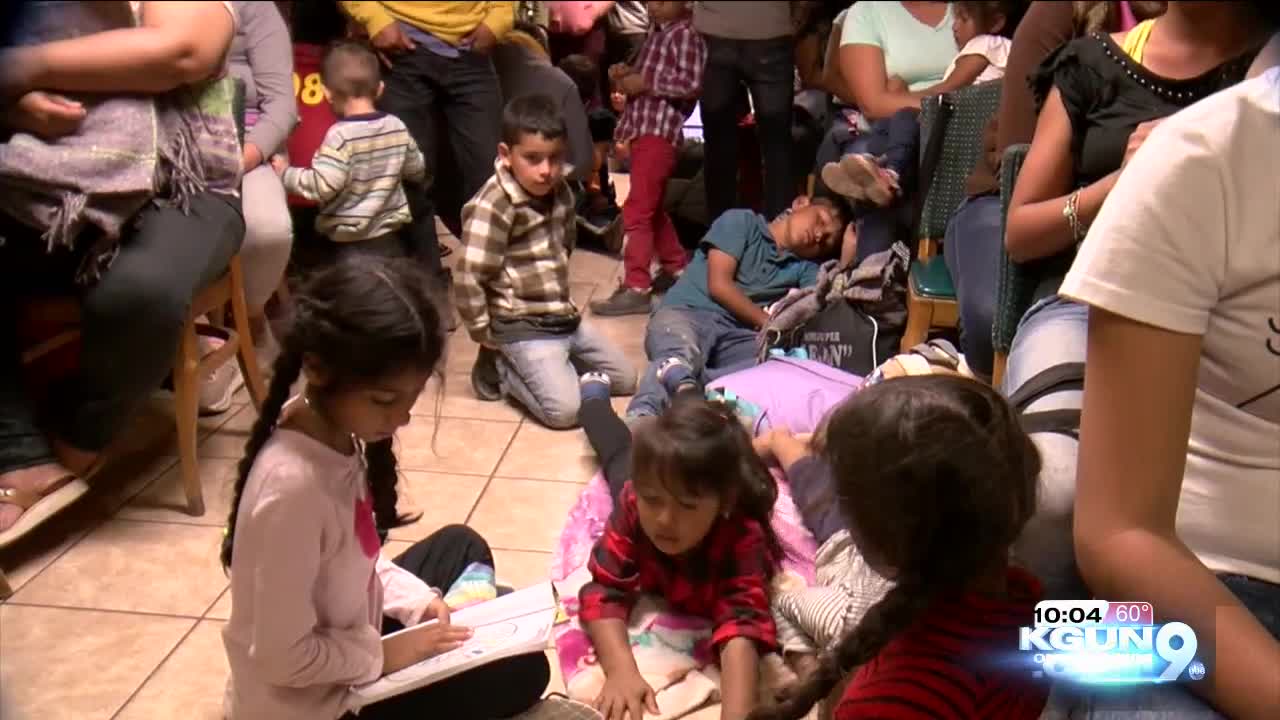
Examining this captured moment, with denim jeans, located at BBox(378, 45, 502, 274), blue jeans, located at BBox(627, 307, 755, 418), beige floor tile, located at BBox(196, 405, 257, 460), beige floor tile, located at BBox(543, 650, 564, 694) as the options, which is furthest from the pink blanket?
denim jeans, located at BBox(378, 45, 502, 274)

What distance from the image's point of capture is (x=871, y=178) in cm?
234

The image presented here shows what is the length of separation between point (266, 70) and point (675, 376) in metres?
0.99

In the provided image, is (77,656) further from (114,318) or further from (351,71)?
(351,71)

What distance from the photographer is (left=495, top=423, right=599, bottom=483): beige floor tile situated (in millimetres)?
1998

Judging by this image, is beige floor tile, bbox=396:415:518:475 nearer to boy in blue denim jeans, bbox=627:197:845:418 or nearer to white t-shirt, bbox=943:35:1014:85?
boy in blue denim jeans, bbox=627:197:845:418

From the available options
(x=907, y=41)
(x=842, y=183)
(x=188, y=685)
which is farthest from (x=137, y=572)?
(x=907, y=41)

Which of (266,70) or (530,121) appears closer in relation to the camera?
(530,121)

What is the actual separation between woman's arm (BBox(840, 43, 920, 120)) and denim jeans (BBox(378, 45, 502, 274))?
0.79 m

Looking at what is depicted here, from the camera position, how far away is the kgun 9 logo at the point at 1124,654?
79cm

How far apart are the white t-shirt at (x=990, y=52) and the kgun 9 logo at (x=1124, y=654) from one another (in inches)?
74.1

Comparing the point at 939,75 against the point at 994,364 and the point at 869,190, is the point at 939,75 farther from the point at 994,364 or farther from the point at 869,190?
the point at 994,364

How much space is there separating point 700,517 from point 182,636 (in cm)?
70

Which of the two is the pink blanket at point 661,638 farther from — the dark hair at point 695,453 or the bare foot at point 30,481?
the bare foot at point 30,481

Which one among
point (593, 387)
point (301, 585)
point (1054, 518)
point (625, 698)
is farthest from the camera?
point (593, 387)
